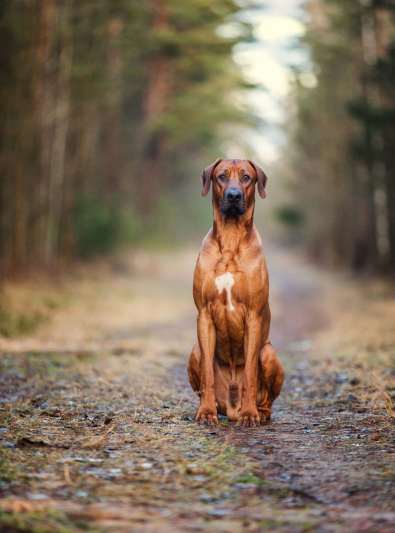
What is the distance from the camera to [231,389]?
466 cm

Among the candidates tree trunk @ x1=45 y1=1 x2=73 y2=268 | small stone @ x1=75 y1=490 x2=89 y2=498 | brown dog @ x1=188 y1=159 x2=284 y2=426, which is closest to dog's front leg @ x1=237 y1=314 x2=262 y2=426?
brown dog @ x1=188 y1=159 x2=284 y2=426

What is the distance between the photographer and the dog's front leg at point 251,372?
14.4ft

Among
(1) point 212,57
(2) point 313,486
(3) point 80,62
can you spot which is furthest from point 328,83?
(2) point 313,486

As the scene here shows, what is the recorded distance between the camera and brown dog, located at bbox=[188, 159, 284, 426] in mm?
4406

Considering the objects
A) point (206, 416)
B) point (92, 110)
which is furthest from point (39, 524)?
point (92, 110)

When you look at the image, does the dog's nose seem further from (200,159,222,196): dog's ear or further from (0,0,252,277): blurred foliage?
(0,0,252,277): blurred foliage

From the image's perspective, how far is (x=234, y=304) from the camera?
14.6 feet

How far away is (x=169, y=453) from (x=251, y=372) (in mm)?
1063

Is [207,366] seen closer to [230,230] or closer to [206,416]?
[206,416]

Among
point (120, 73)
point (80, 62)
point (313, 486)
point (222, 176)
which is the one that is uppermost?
point (120, 73)

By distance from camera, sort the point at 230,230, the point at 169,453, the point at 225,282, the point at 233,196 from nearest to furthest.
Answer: the point at 169,453, the point at 233,196, the point at 225,282, the point at 230,230

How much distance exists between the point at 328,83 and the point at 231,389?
70.6 ft

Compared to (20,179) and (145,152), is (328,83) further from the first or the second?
(20,179)

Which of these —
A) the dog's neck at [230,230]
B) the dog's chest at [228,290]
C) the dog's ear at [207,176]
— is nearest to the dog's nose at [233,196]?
the dog's neck at [230,230]
